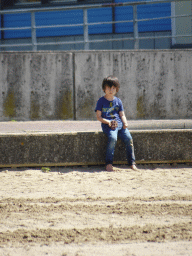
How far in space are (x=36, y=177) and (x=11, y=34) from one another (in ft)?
27.8

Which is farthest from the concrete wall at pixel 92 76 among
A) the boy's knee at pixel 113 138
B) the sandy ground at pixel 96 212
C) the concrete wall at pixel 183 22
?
the sandy ground at pixel 96 212

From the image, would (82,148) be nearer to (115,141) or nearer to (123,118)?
(115,141)

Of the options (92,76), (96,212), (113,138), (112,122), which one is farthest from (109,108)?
(92,76)

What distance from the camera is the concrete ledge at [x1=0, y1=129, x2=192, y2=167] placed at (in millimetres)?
4918

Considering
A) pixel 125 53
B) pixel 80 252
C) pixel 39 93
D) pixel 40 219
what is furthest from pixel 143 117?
pixel 80 252

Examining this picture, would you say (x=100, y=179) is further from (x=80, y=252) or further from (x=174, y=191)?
(x=80, y=252)

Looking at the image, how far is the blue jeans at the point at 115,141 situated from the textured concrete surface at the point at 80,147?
0.47ft

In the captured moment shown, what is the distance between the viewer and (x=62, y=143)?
4957mm

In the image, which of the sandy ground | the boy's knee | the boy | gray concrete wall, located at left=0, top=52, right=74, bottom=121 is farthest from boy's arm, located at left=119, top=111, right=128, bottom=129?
gray concrete wall, located at left=0, top=52, right=74, bottom=121

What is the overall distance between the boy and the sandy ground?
0.23 m

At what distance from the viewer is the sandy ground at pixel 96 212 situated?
2.44 metres

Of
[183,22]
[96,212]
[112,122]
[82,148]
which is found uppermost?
[183,22]

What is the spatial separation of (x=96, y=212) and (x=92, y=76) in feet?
16.5

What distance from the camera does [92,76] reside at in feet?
25.6
